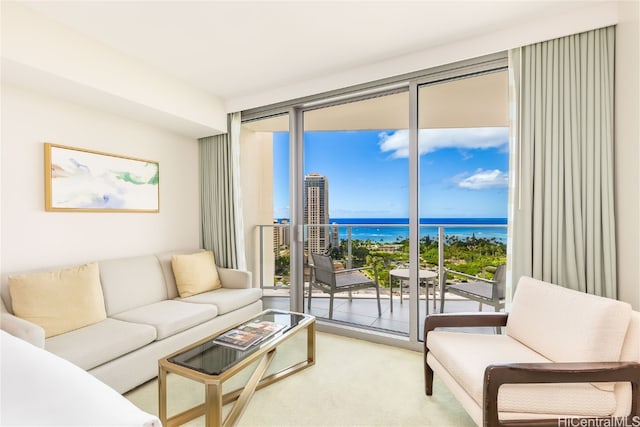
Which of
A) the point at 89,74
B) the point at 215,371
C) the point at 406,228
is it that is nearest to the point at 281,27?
the point at 89,74

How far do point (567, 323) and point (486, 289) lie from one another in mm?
1308

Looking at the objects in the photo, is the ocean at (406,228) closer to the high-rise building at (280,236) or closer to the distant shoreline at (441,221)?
the distant shoreline at (441,221)

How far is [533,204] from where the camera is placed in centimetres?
218

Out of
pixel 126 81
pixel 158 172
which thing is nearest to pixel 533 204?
pixel 126 81

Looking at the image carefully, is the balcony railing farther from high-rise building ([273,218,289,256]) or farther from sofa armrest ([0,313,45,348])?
sofa armrest ([0,313,45,348])

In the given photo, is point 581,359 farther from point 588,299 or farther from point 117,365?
point 117,365

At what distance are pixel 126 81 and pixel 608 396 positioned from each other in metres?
3.65

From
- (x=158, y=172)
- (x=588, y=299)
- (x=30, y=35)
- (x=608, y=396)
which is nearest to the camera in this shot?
(x=608, y=396)

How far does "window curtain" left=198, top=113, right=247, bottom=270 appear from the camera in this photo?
3678mm

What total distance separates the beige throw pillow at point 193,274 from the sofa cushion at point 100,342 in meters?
0.78

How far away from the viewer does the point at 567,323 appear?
1.61 metres

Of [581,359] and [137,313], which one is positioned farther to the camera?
[137,313]

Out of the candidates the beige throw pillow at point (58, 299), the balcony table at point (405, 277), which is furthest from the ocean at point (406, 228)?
the beige throw pillow at point (58, 299)

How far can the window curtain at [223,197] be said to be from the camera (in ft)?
12.1
